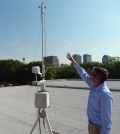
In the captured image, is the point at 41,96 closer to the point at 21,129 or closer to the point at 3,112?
the point at 21,129

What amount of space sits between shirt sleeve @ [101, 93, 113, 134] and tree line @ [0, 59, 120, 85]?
26.9m

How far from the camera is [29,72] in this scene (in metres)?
34.2

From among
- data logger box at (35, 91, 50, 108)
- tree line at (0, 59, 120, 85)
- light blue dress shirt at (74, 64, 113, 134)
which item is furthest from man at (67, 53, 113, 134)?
tree line at (0, 59, 120, 85)

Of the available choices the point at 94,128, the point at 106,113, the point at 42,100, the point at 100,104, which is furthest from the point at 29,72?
the point at 106,113

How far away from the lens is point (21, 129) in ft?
19.9

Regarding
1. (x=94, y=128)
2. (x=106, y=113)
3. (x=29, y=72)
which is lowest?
(x=94, y=128)

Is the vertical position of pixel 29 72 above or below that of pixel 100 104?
above

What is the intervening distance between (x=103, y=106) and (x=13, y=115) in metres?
5.54

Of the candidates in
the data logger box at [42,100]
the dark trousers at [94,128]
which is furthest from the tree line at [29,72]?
the dark trousers at [94,128]

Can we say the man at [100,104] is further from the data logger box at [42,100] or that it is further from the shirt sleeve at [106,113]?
the data logger box at [42,100]

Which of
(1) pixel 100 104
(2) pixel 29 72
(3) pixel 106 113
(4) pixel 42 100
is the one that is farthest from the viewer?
(2) pixel 29 72

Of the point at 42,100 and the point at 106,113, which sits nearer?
the point at 106,113

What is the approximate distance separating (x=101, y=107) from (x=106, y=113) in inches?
3.4

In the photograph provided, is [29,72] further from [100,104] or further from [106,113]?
[106,113]
